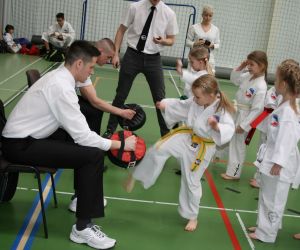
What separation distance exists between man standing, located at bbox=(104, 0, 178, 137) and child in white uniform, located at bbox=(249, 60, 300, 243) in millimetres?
2066

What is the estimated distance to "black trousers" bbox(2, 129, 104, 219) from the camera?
3244mm

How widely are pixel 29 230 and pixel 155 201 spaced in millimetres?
1301

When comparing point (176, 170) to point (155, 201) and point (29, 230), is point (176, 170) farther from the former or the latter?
point (29, 230)

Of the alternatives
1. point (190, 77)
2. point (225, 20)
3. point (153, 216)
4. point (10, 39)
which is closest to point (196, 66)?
point (190, 77)

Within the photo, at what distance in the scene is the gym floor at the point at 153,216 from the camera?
11.5ft

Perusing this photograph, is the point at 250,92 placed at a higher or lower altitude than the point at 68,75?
lower

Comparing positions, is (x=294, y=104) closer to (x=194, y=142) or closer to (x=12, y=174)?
(x=194, y=142)

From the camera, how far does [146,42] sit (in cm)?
543

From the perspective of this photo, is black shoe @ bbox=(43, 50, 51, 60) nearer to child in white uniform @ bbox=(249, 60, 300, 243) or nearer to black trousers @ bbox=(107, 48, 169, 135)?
black trousers @ bbox=(107, 48, 169, 135)

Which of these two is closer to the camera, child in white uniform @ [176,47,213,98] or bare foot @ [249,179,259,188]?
child in white uniform @ [176,47,213,98]

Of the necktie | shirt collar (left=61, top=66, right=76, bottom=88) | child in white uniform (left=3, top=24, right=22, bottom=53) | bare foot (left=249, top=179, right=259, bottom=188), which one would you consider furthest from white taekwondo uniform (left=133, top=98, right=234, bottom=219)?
child in white uniform (left=3, top=24, right=22, bottom=53)

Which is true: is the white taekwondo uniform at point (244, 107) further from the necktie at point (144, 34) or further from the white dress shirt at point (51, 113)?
the white dress shirt at point (51, 113)

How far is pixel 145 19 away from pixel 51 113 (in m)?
2.60

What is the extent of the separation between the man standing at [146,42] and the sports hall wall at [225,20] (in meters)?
8.08
